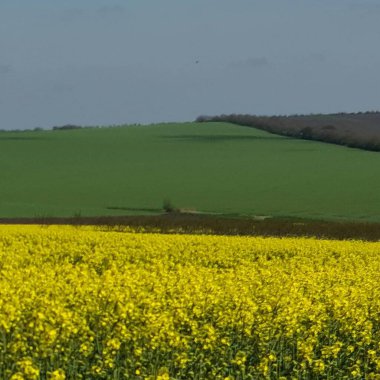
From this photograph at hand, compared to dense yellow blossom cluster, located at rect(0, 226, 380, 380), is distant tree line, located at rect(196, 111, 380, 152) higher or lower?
higher

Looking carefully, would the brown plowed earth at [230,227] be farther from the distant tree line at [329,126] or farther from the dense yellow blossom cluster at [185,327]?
the distant tree line at [329,126]

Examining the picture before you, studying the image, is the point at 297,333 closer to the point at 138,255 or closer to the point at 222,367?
the point at 222,367

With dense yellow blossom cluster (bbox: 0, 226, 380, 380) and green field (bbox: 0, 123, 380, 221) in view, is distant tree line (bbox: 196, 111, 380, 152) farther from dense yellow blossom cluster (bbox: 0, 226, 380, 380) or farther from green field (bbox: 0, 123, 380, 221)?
dense yellow blossom cluster (bbox: 0, 226, 380, 380)

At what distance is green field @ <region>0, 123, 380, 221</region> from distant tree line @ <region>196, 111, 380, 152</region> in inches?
64.1

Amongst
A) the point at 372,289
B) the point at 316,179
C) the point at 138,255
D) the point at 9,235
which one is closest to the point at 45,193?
the point at 316,179

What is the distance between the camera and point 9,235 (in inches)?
1026

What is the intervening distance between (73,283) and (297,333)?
8.50 feet

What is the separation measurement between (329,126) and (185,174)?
855 inches

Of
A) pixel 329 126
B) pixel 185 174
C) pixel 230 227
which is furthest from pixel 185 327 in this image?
pixel 329 126

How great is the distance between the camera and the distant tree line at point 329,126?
280ft

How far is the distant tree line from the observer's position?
85250mm

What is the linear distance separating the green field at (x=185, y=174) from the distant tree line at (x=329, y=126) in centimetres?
163

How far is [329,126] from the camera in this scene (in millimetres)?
90438

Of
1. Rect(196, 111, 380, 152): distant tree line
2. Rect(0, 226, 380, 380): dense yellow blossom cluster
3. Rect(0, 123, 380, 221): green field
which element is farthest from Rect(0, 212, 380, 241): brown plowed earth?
Rect(196, 111, 380, 152): distant tree line
